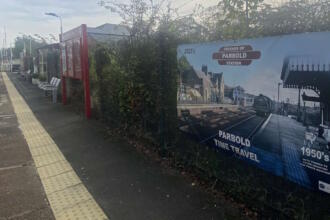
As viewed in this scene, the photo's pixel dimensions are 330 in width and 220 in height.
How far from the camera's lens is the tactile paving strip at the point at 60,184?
3395mm

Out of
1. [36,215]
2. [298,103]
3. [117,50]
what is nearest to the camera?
[298,103]

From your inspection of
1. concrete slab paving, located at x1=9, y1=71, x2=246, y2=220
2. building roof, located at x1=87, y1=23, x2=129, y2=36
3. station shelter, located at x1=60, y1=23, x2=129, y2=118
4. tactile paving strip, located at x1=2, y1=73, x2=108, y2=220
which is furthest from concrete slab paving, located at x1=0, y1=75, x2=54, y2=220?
building roof, located at x1=87, y1=23, x2=129, y2=36

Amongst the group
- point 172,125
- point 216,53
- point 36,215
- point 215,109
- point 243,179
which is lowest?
point 36,215

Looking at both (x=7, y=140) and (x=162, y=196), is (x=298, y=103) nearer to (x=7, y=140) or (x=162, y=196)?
(x=162, y=196)

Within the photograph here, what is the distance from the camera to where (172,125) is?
475cm

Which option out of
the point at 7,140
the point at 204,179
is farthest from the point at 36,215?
the point at 7,140

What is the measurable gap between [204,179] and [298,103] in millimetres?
1829

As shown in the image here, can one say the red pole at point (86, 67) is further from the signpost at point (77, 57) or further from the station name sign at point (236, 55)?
the station name sign at point (236, 55)

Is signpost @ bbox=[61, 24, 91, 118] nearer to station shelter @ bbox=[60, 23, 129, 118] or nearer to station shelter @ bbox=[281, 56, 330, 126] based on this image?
station shelter @ bbox=[60, 23, 129, 118]

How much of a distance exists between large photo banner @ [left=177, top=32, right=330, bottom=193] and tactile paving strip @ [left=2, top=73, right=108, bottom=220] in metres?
1.72

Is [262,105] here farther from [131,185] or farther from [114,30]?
[114,30]

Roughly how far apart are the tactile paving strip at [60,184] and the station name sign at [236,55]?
7.33 ft

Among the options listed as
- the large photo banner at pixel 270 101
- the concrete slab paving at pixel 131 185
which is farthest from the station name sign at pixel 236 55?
the concrete slab paving at pixel 131 185

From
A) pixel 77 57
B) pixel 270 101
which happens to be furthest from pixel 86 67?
pixel 270 101
